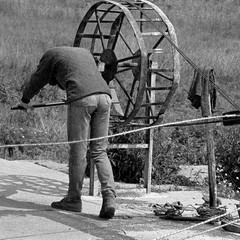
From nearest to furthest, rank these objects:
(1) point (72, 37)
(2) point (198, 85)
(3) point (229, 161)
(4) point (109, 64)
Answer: (2) point (198, 85) → (4) point (109, 64) → (3) point (229, 161) → (1) point (72, 37)

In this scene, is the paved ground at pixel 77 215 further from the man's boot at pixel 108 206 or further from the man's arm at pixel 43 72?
the man's arm at pixel 43 72

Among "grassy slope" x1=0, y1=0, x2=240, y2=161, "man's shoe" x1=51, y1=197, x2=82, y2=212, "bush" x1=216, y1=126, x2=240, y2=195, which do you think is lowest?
"bush" x1=216, y1=126, x2=240, y2=195

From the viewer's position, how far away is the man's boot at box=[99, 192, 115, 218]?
26.3 ft

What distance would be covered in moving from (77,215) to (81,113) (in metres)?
0.98

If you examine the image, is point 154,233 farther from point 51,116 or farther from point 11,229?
point 51,116

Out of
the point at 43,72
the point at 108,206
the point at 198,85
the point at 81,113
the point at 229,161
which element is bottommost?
the point at 229,161

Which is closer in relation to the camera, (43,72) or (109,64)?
(43,72)

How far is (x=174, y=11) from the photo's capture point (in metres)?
32.3

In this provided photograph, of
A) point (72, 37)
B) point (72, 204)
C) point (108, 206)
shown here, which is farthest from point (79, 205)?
point (72, 37)

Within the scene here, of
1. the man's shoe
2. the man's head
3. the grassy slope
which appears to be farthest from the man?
the grassy slope

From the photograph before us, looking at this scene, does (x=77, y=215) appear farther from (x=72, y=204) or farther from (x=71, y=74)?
(x=71, y=74)

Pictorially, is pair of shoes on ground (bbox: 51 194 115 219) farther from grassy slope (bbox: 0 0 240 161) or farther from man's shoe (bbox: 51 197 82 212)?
grassy slope (bbox: 0 0 240 161)

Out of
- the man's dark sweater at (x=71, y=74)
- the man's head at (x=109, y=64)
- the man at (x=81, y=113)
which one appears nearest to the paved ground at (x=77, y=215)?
the man at (x=81, y=113)

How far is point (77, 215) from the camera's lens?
8.20 meters
